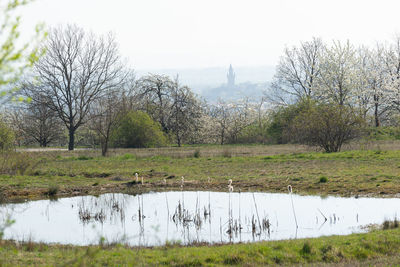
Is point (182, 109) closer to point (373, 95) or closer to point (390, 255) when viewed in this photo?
point (373, 95)

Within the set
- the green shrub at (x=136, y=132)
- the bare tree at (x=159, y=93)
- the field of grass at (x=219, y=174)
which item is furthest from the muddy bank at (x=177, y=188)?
the bare tree at (x=159, y=93)

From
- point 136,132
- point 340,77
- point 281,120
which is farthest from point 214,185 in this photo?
point 340,77

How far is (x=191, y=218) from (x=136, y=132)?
102 feet

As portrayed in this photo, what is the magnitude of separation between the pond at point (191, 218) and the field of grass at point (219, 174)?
1.80 metres

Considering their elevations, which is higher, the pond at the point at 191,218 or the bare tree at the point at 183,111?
the bare tree at the point at 183,111

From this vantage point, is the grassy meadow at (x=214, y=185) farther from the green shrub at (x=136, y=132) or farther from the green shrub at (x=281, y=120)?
the green shrub at (x=281, y=120)

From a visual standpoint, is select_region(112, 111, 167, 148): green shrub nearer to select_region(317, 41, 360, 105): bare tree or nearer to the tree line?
the tree line

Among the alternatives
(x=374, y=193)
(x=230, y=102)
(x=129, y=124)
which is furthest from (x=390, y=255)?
(x=230, y=102)

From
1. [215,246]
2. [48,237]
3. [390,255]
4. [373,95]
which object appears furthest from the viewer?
[373,95]

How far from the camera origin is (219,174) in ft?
83.4

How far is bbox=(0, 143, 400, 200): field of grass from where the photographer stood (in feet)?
67.9

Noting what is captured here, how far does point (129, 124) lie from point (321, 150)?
18.4 meters

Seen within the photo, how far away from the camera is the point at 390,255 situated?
10.4 m

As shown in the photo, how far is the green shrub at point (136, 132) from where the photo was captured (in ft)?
149
